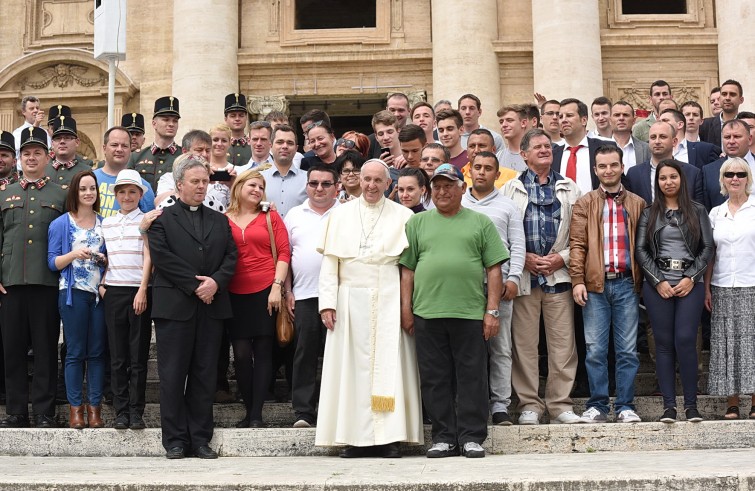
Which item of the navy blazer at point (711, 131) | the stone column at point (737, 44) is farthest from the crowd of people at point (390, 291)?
the stone column at point (737, 44)

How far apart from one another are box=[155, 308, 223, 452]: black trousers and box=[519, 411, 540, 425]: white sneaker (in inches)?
95.5

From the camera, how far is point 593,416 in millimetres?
8656

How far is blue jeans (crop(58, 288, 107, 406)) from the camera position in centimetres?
898

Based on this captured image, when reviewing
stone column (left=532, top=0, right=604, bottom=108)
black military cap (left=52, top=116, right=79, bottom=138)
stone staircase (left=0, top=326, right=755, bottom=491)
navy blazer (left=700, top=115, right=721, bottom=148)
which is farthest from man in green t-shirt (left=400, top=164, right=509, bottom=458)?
stone column (left=532, top=0, right=604, bottom=108)

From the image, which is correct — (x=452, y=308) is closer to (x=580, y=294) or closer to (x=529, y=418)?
(x=529, y=418)

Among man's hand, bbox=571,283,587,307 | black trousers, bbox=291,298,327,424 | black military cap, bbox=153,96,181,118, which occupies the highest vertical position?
black military cap, bbox=153,96,181,118

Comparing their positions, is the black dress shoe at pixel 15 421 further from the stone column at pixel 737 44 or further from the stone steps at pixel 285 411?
the stone column at pixel 737 44

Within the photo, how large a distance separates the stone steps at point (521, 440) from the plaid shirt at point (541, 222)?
4.13 ft

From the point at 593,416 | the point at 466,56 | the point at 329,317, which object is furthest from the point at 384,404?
the point at 466,56

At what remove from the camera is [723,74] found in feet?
68.0

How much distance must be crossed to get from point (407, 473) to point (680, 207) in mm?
3365

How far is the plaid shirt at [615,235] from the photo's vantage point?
8.90 m

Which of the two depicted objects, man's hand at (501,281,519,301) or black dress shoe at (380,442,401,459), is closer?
black dress shoe at (380,442,401,459)

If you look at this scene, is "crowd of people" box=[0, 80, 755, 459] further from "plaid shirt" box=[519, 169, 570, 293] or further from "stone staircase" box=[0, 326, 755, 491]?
"stone staircase" box=[0, 326, 755, 491]
